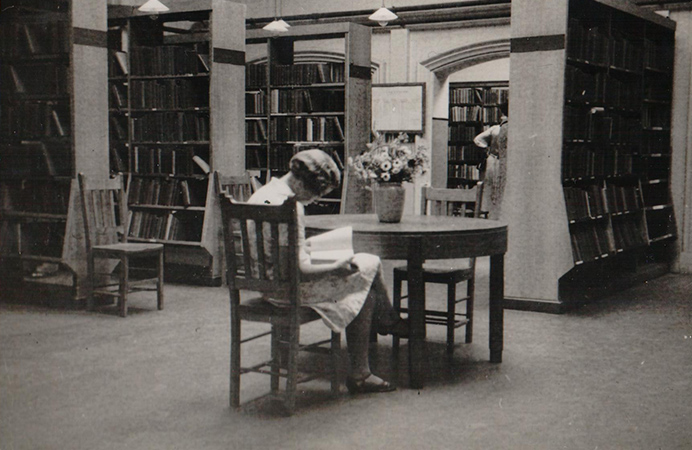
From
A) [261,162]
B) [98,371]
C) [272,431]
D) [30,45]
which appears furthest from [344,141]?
[272,431]

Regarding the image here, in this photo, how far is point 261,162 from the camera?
9.19 meters

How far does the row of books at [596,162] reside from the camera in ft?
21.9

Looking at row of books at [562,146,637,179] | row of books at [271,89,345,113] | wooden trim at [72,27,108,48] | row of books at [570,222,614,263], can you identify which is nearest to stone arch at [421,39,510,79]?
row of books at [271,89,345,113]

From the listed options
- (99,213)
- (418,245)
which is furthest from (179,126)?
(418,245)

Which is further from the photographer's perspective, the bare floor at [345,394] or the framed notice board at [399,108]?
the framed notice board at [399,108]

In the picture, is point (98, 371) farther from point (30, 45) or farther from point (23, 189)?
point (30, 45)

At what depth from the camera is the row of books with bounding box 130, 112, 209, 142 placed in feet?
25.7

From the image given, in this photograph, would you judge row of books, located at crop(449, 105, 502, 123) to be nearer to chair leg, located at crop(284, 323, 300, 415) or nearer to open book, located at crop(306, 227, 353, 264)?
open book, located at crop(306, 227, 353, 264)

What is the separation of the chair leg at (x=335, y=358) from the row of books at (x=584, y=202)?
3.18m

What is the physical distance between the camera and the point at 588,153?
7.07 metres

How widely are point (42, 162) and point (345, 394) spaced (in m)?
4.02

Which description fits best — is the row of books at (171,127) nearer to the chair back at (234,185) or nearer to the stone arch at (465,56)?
the chair back at (234,185)

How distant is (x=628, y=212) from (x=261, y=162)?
4.08 metres

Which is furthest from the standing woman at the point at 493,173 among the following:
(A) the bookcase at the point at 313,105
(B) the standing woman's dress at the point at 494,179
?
(A) the bookcase at the point at 313,105
